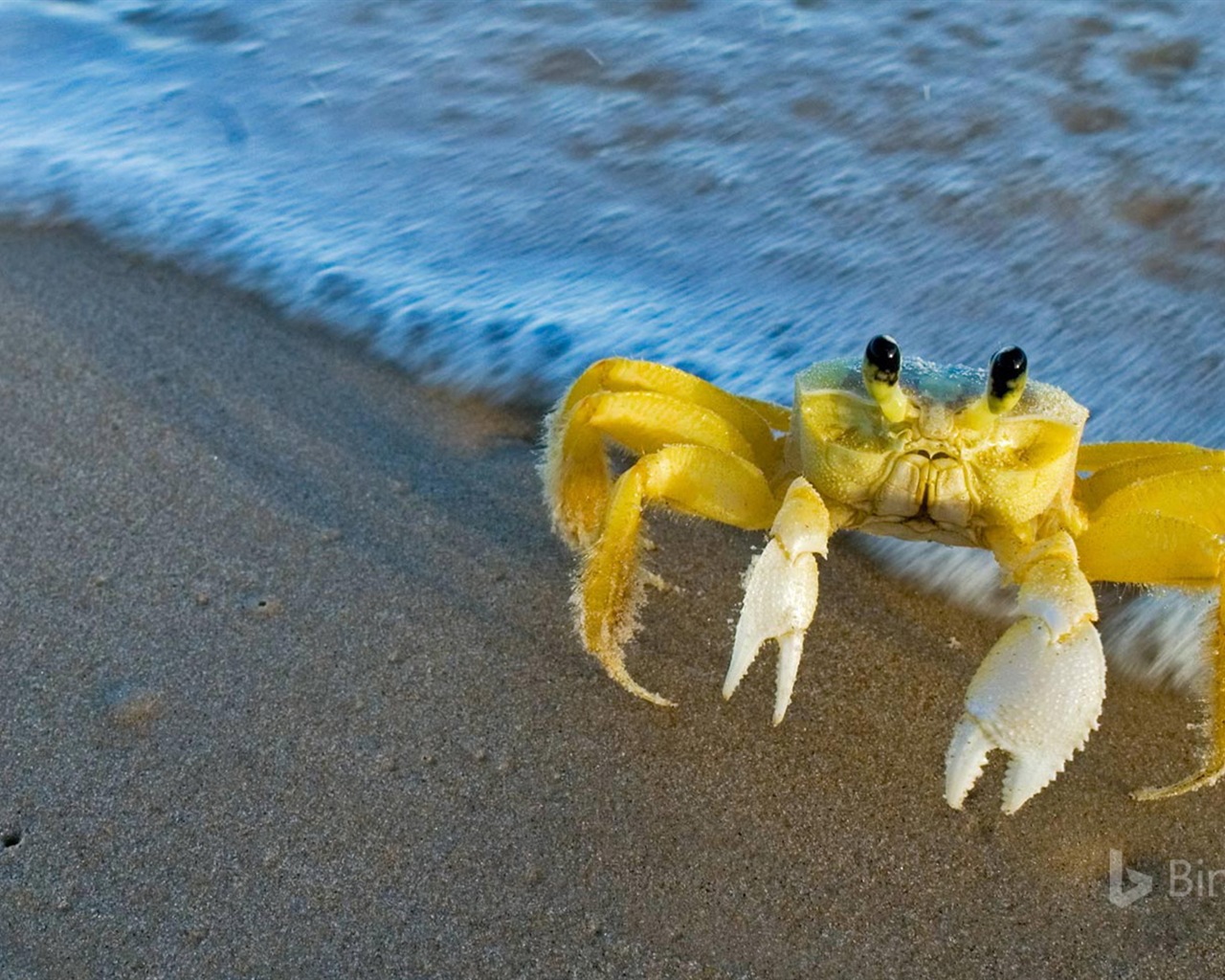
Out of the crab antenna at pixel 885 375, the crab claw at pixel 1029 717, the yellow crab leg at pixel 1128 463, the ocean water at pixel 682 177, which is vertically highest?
the crab antenna at pixel 885 375

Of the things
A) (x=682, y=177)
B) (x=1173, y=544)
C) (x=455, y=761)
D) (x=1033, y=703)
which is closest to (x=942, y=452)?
(x=1173, y=544)

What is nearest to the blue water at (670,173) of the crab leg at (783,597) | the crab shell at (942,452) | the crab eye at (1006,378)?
the crab shell at (942,452)

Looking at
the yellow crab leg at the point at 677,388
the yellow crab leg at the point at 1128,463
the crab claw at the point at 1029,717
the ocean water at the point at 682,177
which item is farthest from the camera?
the ocean water at the point at 682,177

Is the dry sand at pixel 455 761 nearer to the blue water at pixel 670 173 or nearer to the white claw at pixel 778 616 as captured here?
the white claw at pixel 778 616

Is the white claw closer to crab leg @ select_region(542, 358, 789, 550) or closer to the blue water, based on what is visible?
crab leg @ select_region(542, 358, 789, 550)

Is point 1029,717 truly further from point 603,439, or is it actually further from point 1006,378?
point 603,439

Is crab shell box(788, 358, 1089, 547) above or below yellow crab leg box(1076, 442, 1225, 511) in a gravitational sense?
above

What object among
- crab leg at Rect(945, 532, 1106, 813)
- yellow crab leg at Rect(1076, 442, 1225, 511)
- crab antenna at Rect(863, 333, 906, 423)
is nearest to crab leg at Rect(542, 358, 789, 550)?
crab antenna at Rect(863, 333, 906, 423)
